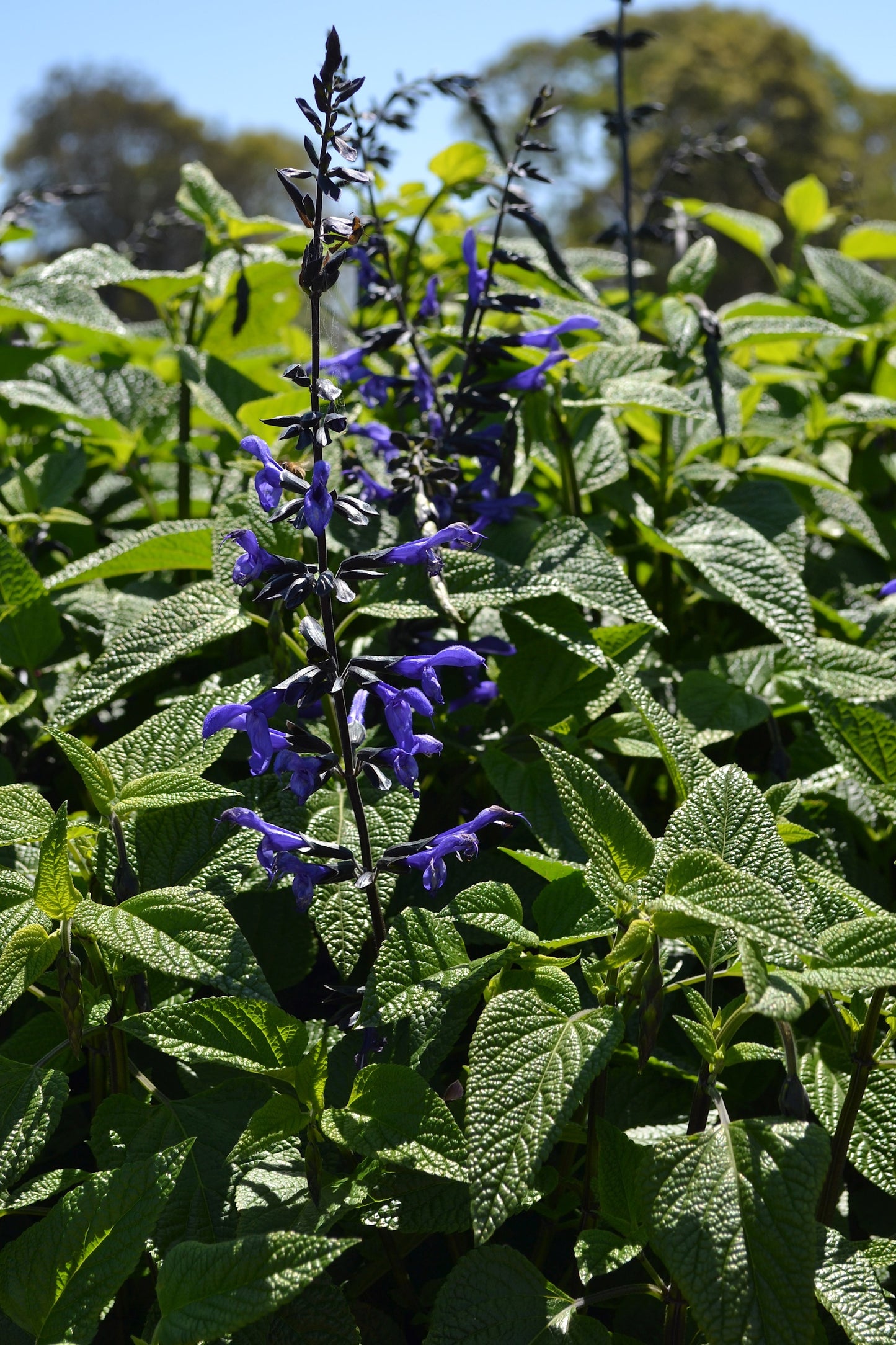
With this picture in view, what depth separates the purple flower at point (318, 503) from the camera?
1.03m

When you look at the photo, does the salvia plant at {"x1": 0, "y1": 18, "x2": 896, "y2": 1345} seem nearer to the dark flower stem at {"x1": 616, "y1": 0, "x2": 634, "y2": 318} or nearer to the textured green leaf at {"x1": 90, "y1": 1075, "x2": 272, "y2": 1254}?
the textured green leaf at {"x1": 90, "y1": 1075, "x2": 272, "y2": 1254}

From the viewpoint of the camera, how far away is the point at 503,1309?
1.03 meters

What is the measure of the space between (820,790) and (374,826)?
0.71m

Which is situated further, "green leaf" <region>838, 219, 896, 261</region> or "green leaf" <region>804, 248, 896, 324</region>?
"green leaf" <region>838, 219, 896, 261</region>

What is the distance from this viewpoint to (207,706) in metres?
1.34

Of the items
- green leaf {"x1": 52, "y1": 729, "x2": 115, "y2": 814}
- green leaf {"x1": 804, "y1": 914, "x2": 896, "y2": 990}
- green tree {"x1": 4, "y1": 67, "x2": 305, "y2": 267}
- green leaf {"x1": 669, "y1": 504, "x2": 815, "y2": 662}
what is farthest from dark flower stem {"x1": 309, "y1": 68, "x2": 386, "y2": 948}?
green tree {"x1": 4, "y1": 67, "x2": 305, "y2": 267}

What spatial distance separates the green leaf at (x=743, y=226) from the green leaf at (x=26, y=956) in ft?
7.55

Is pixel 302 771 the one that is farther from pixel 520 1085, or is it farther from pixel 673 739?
pixel 673 739

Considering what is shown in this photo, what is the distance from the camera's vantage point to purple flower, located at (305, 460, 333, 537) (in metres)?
1.03

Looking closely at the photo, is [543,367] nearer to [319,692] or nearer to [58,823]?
[319,692]

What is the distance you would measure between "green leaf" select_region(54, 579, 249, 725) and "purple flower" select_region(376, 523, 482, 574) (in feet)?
1.01

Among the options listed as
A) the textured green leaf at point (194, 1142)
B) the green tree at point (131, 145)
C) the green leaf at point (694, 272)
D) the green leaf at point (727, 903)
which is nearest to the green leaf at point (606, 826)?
the green leaf at point (727, 903)

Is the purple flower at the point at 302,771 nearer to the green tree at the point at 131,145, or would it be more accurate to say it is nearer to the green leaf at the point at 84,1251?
the green leaf at the point at 84,1251

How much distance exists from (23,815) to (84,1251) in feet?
1.51
